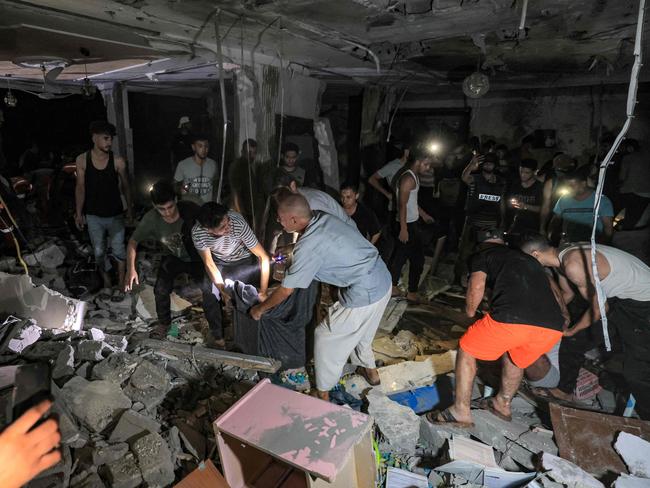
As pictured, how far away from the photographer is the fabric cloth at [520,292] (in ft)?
9.02

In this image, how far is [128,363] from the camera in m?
3.34

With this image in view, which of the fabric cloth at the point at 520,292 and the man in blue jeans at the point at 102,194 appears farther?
the man in blue jeans at the point at 102,194

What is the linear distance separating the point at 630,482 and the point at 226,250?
12.1 ft

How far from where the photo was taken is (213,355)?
3586 mm

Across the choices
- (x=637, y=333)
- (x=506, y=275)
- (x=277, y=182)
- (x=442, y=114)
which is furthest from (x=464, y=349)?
(x=442, y=114)

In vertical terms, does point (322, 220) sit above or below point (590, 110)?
below

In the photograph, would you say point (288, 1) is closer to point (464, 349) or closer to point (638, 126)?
point (464, 349)

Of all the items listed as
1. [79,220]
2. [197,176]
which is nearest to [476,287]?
[197,176]

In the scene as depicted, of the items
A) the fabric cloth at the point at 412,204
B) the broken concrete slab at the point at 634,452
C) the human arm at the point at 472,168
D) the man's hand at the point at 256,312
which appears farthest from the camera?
the human arm at the point at 472,168

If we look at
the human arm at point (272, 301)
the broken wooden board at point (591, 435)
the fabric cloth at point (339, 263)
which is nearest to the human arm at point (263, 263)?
the human arm at point (272, 301)

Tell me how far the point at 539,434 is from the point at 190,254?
12.1ft

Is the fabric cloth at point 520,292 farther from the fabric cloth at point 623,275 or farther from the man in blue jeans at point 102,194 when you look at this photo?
the man in blue jeans at point 102,194

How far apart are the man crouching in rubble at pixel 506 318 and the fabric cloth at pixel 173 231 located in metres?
2.83

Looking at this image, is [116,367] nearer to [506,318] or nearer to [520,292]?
[506,318]
